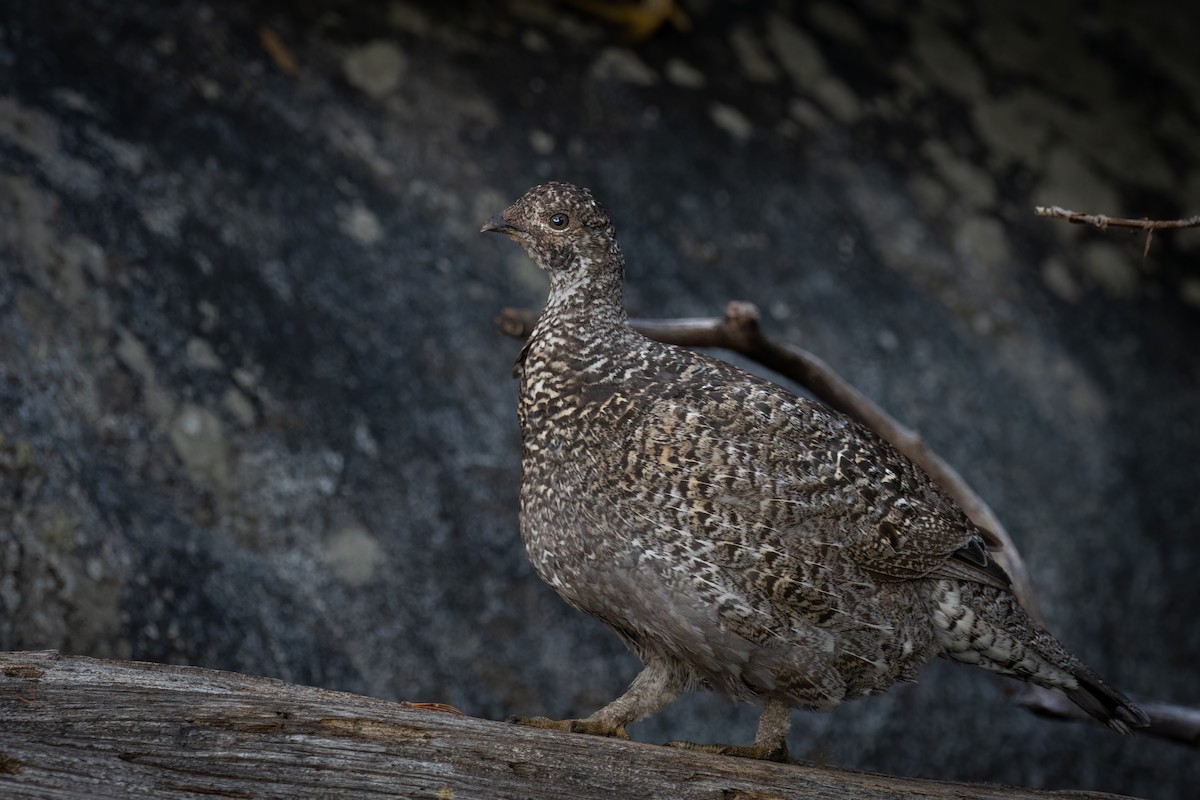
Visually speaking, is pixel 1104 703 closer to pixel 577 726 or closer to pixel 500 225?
pixel 577 726

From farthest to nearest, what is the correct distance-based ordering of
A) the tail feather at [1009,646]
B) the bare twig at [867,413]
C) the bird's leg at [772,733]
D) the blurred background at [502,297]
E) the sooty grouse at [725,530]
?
the blurred background at [502,297] → the bare twig at [867,413] → the tail feather at [1009,646] → the bird's leg at [772,733] → the sooty grouse at [725,530]

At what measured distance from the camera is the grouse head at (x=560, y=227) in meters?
3.72

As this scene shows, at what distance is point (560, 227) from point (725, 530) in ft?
3.32

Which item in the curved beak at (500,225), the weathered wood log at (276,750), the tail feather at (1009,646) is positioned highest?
the curved beak at (500,225)

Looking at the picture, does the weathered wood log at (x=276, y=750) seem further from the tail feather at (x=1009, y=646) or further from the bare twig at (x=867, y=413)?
the bare twig at (x=867, y=413)

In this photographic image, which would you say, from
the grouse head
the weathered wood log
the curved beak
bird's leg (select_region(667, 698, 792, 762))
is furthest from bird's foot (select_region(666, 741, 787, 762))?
the curved beak

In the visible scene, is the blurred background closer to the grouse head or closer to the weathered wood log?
the weathered wood log

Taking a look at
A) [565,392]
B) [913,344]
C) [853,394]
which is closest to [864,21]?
[913,344]

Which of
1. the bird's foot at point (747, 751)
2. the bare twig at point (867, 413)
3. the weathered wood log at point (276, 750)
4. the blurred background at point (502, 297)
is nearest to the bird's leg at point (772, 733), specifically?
the bird's foot at point (747, 751)

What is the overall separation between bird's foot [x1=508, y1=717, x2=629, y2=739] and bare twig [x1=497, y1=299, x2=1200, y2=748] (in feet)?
5.11

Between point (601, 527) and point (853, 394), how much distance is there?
1.73 metres

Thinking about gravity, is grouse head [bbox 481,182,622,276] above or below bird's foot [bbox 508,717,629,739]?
above

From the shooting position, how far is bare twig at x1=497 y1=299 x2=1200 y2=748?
180 inches

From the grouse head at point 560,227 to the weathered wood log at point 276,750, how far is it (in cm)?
137
